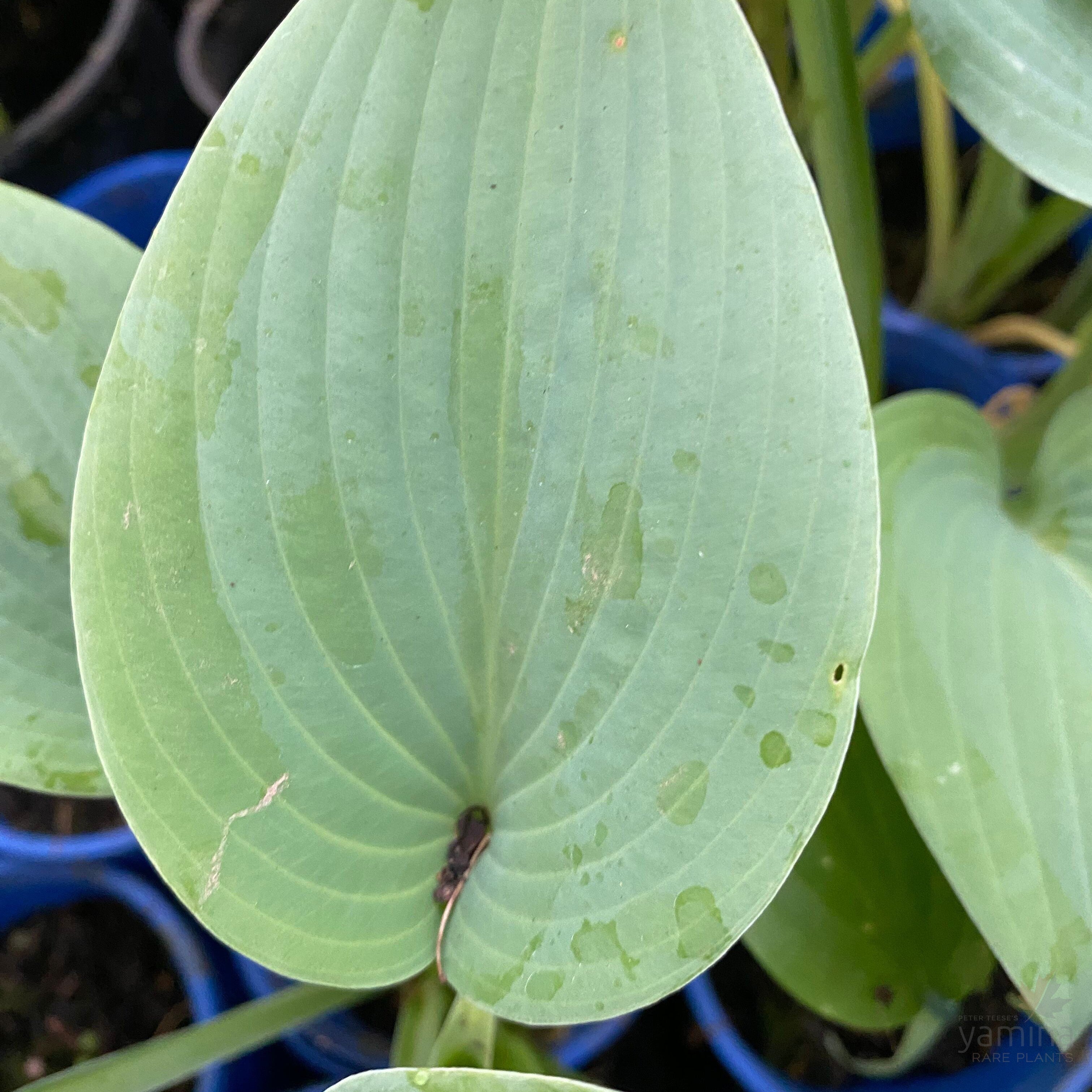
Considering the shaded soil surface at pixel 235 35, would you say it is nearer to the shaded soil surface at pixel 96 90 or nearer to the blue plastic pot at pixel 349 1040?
the shaded soil surface at pixel 96 90

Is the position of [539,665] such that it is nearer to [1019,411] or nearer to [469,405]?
[469,405]

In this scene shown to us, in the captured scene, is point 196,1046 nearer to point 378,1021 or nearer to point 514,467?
point 378,1021

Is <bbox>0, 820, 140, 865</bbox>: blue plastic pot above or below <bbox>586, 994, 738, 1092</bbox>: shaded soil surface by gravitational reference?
above

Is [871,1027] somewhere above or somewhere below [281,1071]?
above

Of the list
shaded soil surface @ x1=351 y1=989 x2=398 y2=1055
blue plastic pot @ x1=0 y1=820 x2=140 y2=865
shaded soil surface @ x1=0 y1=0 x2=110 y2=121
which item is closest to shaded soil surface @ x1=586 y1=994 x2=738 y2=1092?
shaded soil surface @ x1=351 y1=989 x2=398 y2=1055

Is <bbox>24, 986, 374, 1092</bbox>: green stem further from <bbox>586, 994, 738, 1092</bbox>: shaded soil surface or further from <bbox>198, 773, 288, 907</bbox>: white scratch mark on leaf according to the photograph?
<bbox>586, 994, 738, 1092</bbox>: shaded soil surface

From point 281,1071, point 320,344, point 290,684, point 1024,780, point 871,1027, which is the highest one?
point 320,344

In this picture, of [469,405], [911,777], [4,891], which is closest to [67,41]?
[4,891]
